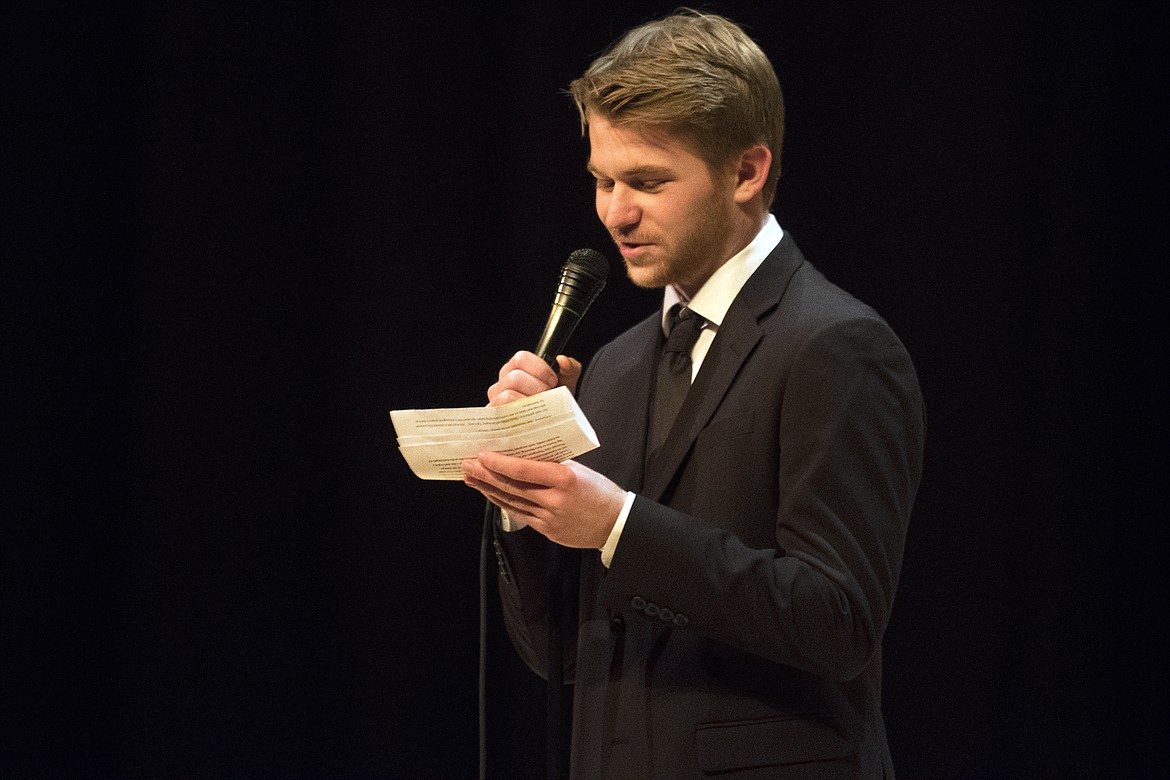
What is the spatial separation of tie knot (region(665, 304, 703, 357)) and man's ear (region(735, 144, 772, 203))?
0.16m

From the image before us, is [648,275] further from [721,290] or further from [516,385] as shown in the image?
[516,385]

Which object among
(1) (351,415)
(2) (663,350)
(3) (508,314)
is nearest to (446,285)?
(3) (508,314)

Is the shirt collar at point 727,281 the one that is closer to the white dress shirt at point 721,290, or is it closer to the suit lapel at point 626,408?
the white dress shirt at point 721,290

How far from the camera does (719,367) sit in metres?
1.38

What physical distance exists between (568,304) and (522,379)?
0.17 meters

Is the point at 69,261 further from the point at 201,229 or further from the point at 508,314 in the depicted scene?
the point at 508,314

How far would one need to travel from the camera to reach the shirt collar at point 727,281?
1.45 m

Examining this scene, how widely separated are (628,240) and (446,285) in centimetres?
104

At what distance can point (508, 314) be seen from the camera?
241cm

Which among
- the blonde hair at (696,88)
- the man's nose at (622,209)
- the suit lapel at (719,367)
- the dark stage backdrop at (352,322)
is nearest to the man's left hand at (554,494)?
the suit lapel at (719,367)

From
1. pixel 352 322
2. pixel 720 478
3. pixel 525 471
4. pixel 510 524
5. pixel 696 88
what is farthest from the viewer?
pixel 352 322

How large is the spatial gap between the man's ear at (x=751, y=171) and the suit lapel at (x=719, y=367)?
0.35 feet

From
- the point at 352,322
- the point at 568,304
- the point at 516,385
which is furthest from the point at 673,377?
the point at 352,322

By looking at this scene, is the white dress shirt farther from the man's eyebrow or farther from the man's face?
the man's eyebrow
